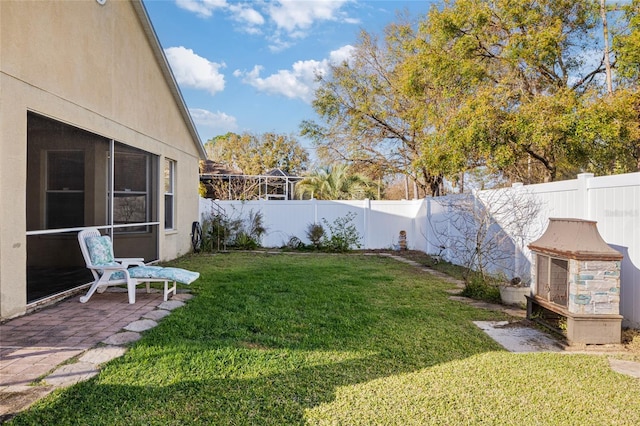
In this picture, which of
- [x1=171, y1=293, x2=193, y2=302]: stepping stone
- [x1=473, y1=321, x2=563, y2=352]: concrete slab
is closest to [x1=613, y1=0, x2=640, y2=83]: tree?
[x1=473, y1=321, x2=563, y2=352]: concrete slab

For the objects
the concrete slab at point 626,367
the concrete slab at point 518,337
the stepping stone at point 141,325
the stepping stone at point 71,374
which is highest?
the stepping stone at point 141,325

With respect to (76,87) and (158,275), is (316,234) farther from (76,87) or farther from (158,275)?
(76,87)

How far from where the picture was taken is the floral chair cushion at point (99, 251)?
18.2ft

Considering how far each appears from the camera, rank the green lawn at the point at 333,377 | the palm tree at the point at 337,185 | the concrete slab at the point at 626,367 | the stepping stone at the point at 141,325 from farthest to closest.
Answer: the palm tree at the point at 337,185, the stepping stone at the point at 141,325, the concrete slab at the point at 626,367, the green lawn at the point at 333,377

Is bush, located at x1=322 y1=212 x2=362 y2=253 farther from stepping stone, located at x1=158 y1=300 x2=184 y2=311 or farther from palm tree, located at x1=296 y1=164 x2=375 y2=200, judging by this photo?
stepping stone, located at x1=158 y1=300 x2=184 y2=311

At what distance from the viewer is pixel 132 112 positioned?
7750 millimetres

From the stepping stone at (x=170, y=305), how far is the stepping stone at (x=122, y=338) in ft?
3.19

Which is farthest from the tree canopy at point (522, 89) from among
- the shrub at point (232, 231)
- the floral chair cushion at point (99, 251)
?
the floral chair cushion at point (99, 251)

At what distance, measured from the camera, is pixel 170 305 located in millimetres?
5223

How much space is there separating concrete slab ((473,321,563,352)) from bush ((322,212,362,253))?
8.37m

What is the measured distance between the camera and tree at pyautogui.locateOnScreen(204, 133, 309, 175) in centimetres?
3662

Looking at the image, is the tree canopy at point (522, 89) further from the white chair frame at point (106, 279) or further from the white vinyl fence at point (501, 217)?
the white chair frame at point (106, 279)

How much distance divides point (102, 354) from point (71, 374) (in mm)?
424

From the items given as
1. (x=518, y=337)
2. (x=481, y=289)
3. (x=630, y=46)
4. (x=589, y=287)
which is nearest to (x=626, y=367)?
(x=589, y=287)
